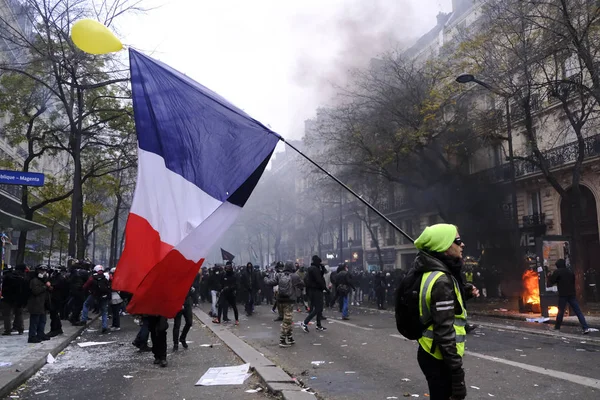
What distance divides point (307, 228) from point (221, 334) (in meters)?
46.6

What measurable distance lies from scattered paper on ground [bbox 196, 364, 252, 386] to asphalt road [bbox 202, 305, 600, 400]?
619 millimetres

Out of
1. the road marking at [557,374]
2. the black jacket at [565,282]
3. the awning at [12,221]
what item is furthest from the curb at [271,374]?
the black jacket at [565,282]

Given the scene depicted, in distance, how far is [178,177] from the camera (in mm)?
4902

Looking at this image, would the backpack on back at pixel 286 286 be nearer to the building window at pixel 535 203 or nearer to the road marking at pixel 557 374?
the road marking at pixel 557 374

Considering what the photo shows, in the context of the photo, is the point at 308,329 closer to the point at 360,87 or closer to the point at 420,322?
the point at 420,322

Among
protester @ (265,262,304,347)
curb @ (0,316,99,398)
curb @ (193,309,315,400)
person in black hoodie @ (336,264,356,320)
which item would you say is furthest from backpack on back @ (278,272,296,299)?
person in black hoodie @ (336,264,356,320)

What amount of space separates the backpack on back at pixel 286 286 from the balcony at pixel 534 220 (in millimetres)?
20718

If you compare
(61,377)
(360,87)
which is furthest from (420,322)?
(360,87)

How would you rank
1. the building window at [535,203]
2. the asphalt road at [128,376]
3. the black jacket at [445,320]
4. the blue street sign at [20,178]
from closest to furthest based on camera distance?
1. the black jacket at [445,320]
2. the asphalt road at [128,376]
3. the blue street sign at [20,178]
4. the building window at [535,203]

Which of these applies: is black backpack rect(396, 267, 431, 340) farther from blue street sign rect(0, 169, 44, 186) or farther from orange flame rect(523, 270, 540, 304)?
orange flame rect(523, 270, 540, 304)

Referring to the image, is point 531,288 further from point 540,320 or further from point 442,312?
point 442,312

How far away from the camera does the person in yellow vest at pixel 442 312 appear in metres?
2.87

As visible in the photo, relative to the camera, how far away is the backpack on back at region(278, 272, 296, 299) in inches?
406

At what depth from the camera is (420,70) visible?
24922 millimetres
